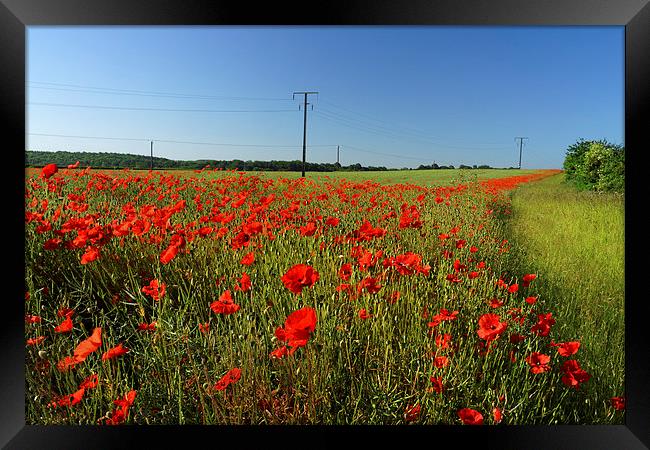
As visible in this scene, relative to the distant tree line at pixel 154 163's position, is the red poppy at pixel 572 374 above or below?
below

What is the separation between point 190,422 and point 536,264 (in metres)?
2.02

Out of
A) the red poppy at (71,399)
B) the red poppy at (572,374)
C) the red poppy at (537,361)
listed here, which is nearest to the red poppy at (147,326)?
the red poppy at (71,399)

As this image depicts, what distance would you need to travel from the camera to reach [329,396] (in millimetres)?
1358

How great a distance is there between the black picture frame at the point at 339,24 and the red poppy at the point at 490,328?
0.35 meters

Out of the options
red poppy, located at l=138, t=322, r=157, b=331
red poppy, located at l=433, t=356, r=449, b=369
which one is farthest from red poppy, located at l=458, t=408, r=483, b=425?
red poppy, located at l=138, t=322, r=157, b=331

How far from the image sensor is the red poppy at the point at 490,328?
46.0 inches

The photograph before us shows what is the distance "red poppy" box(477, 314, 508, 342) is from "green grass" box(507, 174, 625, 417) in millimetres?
551

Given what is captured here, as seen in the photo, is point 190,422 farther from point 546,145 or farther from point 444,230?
point 546,145

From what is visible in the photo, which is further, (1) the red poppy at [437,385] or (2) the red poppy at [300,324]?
(1) the red poppy at [437,385]

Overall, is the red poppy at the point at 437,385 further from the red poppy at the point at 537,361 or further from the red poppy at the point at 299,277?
the red poppy at the point at 299,277

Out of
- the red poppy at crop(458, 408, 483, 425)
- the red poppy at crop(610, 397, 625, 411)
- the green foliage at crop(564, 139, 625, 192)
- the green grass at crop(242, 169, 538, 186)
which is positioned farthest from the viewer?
the green grass at crop(242, 169, 538, 186)

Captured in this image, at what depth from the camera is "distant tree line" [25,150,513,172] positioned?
82.0 inches

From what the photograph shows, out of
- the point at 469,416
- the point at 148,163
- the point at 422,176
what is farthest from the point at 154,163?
the point at 469,416

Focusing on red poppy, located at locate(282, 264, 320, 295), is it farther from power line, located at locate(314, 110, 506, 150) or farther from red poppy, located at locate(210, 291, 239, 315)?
power line, located at locate(314, 110, 506, 150)
